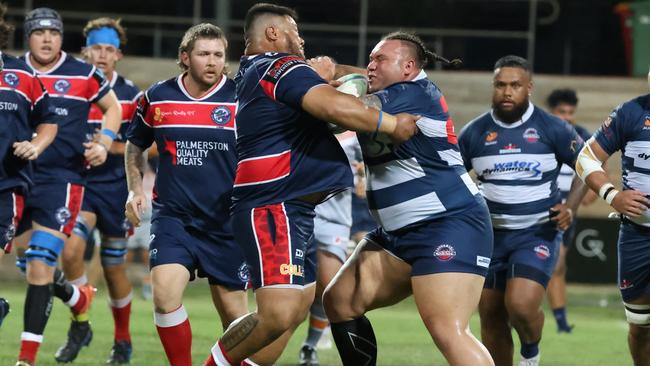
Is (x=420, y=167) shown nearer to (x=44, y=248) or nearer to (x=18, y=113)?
(x=18, y=113)

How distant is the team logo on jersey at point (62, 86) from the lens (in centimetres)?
961

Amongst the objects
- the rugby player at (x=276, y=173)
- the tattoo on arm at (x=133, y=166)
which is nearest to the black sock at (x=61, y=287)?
the tattoo on arm at (x=133, y=166)

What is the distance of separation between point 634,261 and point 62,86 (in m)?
4.70

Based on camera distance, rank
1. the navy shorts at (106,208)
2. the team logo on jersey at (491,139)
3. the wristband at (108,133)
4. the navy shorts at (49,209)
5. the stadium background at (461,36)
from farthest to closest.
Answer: the stadium background at (461,36), the navy shorts at (106,208), the wristband at (108,133), the team logo on jersey at (491,139), the navy shorts at (49,209)

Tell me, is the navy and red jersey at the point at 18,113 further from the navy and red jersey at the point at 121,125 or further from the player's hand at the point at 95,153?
the navy and red jersey at the point at 121,125

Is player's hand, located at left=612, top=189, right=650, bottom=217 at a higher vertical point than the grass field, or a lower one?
higher

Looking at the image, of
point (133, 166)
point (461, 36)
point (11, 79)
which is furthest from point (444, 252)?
point (461, 36)

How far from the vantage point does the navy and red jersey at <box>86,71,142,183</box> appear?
1038 cm

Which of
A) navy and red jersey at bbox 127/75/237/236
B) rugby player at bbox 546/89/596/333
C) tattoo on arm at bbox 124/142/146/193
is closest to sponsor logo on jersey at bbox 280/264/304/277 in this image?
navy and red jersey at bbox 127/75/237/236

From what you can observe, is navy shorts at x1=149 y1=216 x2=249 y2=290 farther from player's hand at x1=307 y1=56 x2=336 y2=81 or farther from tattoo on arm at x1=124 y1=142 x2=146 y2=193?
player's hand at x1=307 y1=56 x2=336 y2=81

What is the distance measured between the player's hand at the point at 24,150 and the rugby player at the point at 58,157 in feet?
2.74

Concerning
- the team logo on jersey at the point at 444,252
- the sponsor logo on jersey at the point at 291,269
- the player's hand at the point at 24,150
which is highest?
the player's hand at the point at 24,150

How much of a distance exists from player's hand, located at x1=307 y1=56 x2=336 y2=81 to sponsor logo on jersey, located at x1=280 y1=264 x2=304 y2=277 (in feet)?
4.16

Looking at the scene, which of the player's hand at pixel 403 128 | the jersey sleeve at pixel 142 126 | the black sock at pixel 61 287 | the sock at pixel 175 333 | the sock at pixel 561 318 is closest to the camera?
the player's hand at pixel 403 128
